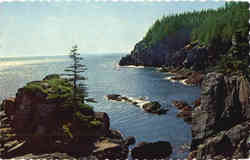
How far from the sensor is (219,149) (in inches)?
923

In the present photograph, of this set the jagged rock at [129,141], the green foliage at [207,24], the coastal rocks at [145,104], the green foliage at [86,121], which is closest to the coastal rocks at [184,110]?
the coastal rocks at [145,104]

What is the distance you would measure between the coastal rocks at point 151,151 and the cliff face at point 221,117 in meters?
3.40

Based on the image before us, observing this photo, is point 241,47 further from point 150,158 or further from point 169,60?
point 169,60

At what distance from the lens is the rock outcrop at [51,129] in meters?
27.7

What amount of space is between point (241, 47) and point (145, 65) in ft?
345

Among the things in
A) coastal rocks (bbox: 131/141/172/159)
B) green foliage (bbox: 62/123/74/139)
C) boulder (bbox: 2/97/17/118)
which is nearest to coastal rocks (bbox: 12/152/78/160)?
green foliage (bbox: 62/123/74/139)

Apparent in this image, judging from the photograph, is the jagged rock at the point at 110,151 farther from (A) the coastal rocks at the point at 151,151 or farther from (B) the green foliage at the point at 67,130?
(B) the green foliage at the point at 67,130

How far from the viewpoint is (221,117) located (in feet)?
88.7

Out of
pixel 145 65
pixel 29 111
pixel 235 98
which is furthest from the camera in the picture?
pixel 145 65

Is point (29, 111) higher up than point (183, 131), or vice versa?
point (29, 111)

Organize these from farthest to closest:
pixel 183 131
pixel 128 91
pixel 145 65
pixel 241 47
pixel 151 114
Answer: pixel 145 65
pixel 128 91
pixel 151 114
pixel 241 47
pixel 183 131

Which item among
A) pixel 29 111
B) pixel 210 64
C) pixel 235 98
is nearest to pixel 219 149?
pixel 235 98

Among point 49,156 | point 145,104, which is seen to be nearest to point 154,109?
point 145,104

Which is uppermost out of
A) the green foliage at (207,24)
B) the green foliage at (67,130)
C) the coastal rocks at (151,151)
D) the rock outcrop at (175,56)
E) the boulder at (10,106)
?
the green foliage at (207,24)
